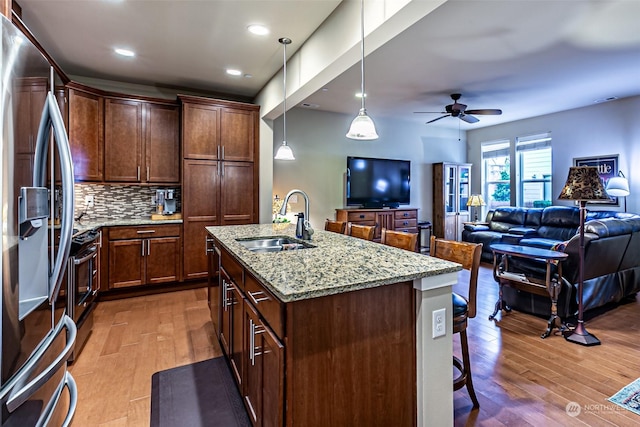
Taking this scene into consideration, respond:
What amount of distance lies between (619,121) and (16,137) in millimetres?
7505

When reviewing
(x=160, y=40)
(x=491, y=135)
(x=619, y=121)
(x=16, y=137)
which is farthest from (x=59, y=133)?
(x=491, y=135)

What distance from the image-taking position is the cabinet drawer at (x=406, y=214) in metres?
6.42

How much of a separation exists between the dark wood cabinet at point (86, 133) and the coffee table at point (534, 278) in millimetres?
4677

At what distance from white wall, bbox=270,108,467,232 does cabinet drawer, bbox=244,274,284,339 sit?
4.09 metres

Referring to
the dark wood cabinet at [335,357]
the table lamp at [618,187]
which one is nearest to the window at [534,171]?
the table lamp at [618,187]

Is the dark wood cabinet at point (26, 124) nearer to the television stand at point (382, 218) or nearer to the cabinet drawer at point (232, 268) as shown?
the cabinet drawer at point (232, 268)

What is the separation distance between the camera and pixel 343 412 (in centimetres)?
125

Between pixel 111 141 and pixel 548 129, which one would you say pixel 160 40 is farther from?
pixel 548 129

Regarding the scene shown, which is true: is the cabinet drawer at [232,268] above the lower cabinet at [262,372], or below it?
above

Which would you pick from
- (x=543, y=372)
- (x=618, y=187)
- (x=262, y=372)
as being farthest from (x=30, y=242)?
(x=618, y=187)

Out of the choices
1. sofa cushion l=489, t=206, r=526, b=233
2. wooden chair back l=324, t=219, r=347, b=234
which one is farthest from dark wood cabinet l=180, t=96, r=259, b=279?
sofa cushion l=489, t=206, r=526, b=233

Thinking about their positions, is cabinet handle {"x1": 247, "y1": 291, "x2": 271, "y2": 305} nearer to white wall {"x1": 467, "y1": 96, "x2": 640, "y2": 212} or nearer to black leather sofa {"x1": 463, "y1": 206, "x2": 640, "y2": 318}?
black leather sofa {"x1": 463, "y1": 206, "x2": 640, "y2": 318}

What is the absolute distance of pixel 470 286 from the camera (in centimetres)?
173

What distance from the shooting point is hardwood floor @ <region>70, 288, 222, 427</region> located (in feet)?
6.35
